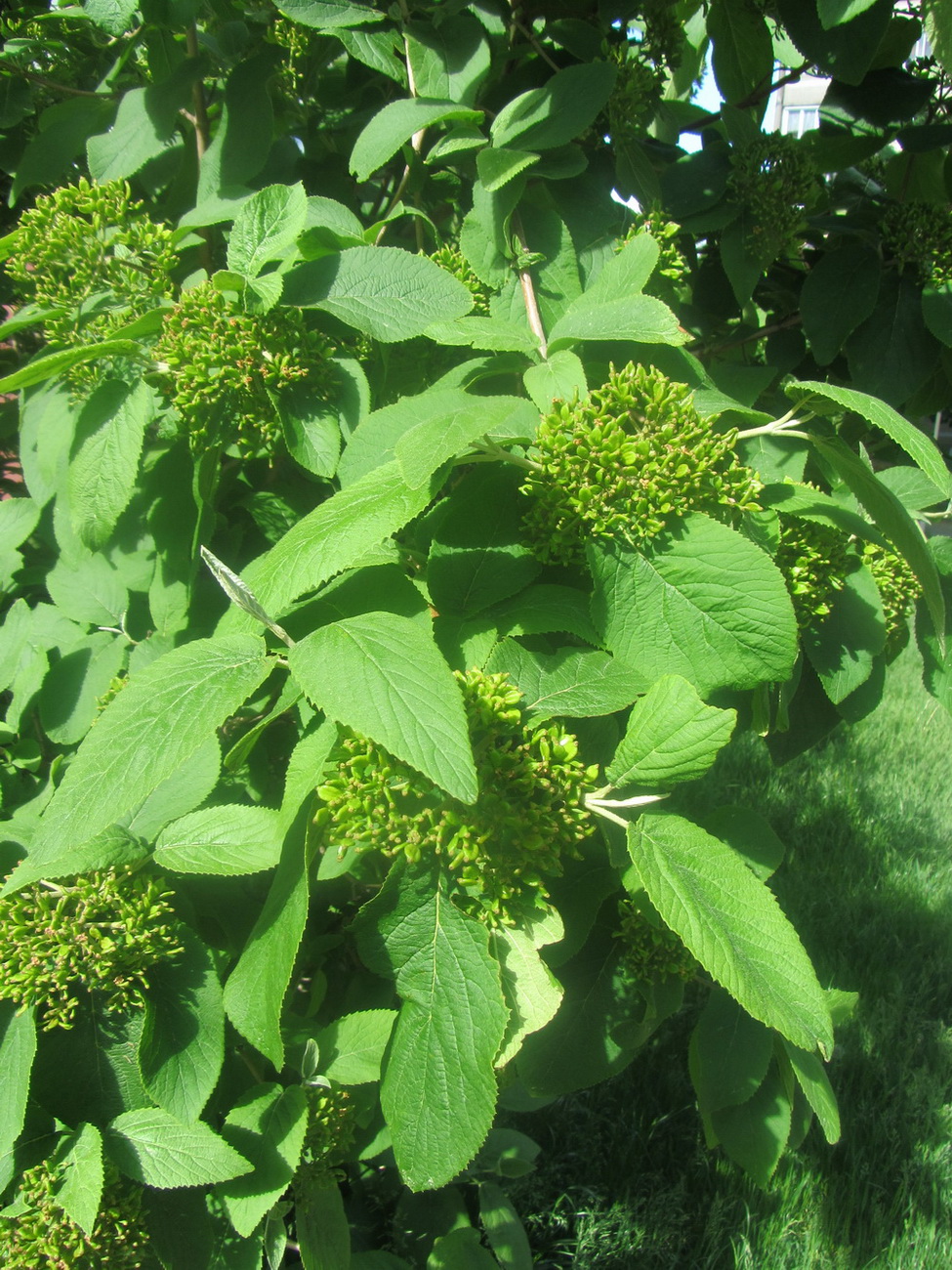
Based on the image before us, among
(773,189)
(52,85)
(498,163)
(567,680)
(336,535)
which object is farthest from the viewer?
(52,85)

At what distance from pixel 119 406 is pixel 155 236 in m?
0.27

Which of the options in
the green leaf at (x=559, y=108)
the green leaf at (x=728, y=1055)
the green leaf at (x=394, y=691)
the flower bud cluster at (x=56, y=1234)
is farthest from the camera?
the green leaf at (x=728, y=1055)

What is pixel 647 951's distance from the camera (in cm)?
148

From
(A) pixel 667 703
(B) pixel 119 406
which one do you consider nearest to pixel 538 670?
(A) pixel 667 703

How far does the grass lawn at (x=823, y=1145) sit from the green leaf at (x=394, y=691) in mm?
2697

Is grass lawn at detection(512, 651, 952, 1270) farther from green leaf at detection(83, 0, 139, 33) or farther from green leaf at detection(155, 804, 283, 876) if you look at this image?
green leaf at detection(83, 0, 139, 33)

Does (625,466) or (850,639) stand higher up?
(625,466)

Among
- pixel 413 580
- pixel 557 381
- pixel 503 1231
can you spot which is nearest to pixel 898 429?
pixel 557 381

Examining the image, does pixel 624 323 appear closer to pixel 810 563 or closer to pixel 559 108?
pixel 810 563

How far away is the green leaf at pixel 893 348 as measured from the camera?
1.95 meters

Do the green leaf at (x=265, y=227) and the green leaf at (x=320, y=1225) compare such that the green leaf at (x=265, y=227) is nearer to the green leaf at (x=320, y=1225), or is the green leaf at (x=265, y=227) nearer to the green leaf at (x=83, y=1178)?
the green leaf at (x=83, y=1178)

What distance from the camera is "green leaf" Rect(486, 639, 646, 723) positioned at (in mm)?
1102

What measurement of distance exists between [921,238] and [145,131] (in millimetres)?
1558

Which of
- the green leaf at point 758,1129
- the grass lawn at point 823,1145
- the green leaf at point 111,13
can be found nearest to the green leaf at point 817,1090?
the green leaf at point 758,1129
